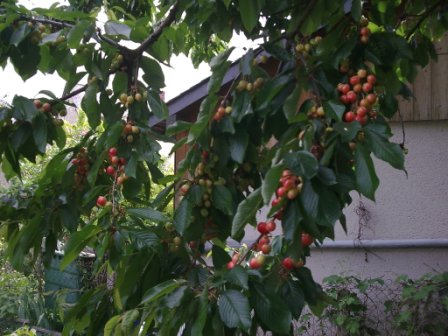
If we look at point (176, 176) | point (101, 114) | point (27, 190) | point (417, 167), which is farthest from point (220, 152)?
point (417, 167)

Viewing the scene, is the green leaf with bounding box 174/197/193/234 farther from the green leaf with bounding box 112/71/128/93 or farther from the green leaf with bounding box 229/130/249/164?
the green leaf with bounding box 112/71/128/93

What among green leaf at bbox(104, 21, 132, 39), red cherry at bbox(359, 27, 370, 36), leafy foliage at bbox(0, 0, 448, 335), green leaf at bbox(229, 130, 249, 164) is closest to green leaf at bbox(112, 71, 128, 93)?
leafy foliage at bbox(0, 0, 448, 335)

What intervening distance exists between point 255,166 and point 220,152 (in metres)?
0.21

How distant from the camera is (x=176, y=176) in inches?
81.2

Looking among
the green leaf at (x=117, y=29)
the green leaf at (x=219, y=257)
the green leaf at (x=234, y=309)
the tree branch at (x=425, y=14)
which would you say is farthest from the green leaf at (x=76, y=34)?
the tree branch at (x=425, y=14)

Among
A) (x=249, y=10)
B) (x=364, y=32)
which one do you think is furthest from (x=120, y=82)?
(x=364, y=32)

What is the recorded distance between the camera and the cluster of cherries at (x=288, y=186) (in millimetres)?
1416

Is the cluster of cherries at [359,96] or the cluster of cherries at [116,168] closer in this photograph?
the cluster of cherries at [359,96]

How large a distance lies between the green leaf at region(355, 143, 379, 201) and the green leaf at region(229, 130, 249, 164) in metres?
0.51

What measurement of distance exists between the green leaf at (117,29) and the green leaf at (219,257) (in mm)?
827

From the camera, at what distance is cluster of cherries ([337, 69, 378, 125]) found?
1.62m

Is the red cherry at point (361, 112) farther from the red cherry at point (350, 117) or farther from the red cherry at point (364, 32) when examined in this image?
the red cherry at point (364, 32)

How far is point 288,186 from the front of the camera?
4.67 ft

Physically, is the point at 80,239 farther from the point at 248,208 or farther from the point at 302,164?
the point at 302,164
